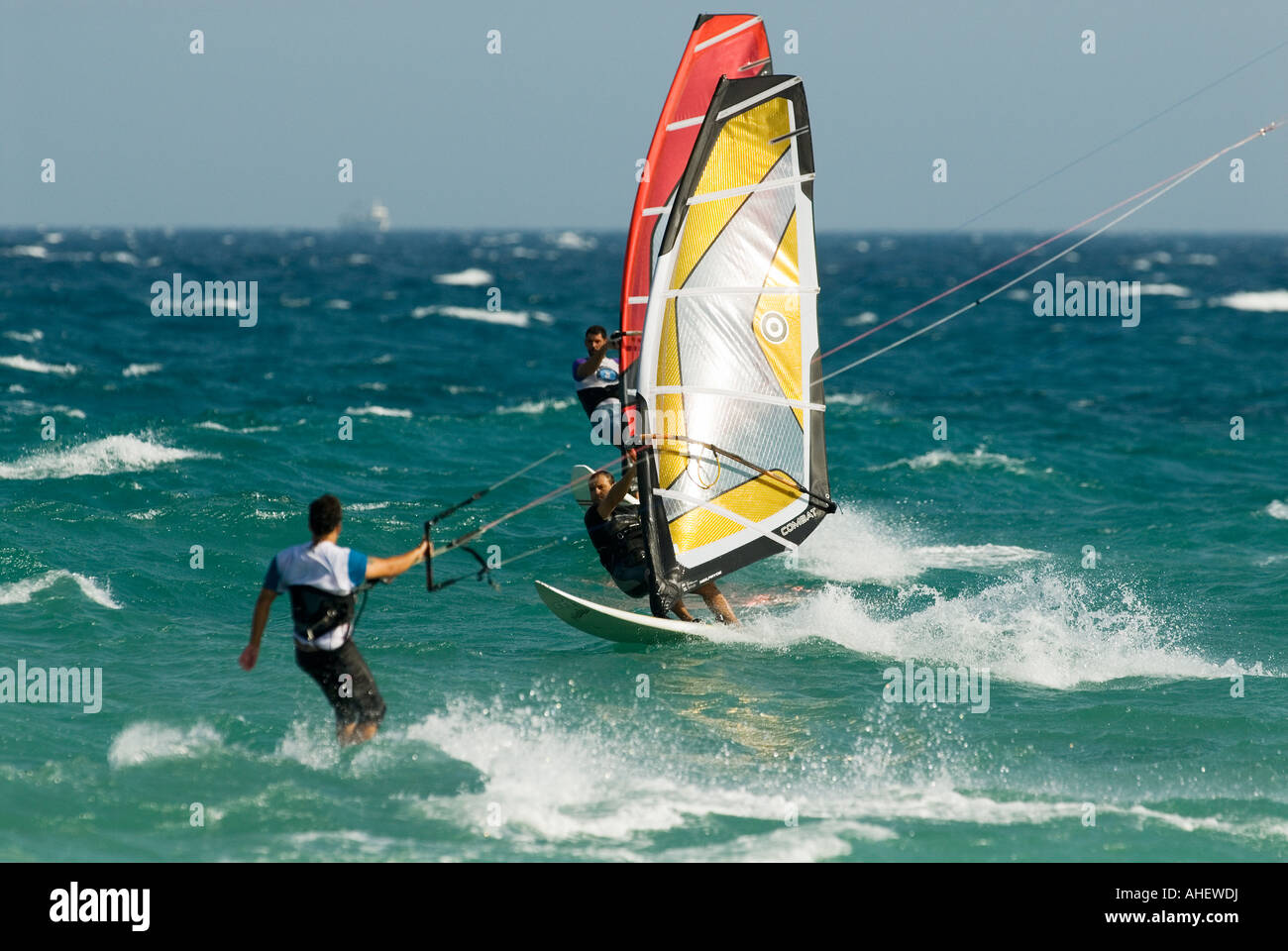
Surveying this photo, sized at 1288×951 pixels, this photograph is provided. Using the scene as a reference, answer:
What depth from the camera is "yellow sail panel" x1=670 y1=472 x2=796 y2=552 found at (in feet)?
35.1

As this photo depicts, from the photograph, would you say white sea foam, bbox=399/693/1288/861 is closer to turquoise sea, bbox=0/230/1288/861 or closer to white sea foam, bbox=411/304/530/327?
turquoise sea, bbox=0/230/1288/861

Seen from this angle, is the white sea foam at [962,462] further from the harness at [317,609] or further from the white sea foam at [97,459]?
the harness at [317,609]

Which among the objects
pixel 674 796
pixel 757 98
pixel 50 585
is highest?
pixel 757 98

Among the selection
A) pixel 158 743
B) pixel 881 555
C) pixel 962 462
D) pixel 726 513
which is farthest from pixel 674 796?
pixel 962 462

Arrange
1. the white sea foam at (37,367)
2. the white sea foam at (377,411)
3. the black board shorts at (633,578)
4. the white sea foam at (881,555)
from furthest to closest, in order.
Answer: the white sea foam at (37,367)
the white sea foam at (377,411)
the white sea foam at (881,555)
the black board shorts at (633,578)

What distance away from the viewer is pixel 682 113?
479 inches

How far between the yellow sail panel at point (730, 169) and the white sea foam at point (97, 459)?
30.9ft

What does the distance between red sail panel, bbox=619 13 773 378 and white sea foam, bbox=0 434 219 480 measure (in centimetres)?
796

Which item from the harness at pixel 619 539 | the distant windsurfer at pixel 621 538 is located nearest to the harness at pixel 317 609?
the distant windsurfer at pixel 621 538

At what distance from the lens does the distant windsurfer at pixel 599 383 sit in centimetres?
1184

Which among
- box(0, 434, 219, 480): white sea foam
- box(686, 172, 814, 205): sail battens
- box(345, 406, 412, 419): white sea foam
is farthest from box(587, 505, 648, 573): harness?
box(345, 406, 412, 419): white sea foam

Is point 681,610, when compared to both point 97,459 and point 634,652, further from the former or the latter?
point 97,459

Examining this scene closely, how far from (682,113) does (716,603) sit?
4.35 m
